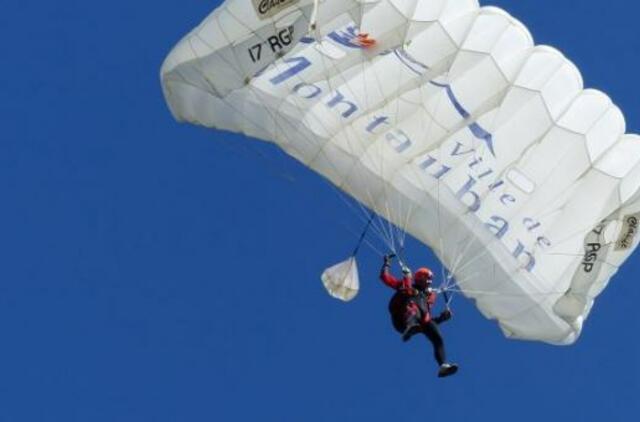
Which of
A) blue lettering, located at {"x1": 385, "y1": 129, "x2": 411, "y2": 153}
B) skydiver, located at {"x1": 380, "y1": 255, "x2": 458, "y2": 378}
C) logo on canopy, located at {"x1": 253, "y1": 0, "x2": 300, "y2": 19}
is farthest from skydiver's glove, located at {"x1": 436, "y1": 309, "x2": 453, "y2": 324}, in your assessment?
logo on canopy, located at {"x1": 253, "y1": 0, "x2": 300, "y2": 19}

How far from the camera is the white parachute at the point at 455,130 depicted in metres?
30.9

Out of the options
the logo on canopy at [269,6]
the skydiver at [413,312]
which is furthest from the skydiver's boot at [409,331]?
the logo on canopy at [269,6]

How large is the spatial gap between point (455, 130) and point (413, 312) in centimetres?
252

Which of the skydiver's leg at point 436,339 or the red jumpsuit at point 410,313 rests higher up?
the red jumpsuit at point 410,313

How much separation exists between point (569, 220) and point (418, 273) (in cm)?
198

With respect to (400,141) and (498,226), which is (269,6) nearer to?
(400,141)

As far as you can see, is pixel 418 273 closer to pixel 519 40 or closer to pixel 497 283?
pixel 497 283

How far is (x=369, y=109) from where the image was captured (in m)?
31.6

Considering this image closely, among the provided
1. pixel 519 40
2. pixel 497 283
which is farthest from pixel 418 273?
pixel 519 40

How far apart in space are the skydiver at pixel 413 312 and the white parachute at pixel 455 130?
0.76 m

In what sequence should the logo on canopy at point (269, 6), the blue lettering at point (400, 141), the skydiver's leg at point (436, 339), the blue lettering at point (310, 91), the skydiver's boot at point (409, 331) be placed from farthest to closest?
1. the blue lettering at point (400, 141)
2. the blue lettering at point (310, 91)
3. the skydiver's leg at point (436, 339)
4. the skydiver's boot at point (409, 331)
5. the logo on canopy at point (269, 6)

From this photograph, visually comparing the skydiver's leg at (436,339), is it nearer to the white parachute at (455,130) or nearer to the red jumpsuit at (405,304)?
the red jumpsuit at (405,304)

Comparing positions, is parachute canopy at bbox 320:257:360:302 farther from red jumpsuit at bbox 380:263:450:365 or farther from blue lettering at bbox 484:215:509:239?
blue lettering at bbox 484:215:509:239

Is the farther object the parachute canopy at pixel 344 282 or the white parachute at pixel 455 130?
the parachute canopy at pixel 344 282
